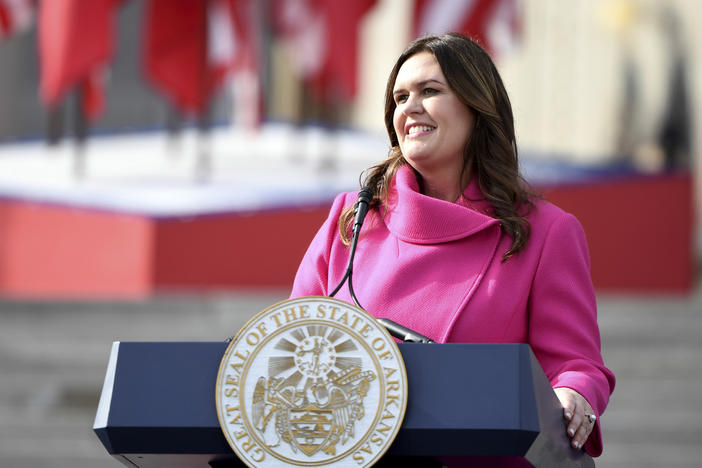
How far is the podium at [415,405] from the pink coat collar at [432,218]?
1.43 ft

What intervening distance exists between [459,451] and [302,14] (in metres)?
11.3

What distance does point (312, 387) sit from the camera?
1.80 meters

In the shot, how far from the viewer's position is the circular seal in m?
1.77

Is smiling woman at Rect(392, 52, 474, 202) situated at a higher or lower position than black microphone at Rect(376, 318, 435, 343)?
higher

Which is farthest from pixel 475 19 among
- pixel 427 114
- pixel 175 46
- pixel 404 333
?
pixel 404 333

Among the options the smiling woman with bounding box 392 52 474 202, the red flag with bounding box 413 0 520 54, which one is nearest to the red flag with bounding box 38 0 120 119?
the red flag with bounding box 413 0 520 54

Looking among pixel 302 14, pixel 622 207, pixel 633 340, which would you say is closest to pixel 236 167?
pixel 302 14

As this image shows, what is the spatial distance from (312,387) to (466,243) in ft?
1.84

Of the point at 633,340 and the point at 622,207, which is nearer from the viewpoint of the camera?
the point at 633,340

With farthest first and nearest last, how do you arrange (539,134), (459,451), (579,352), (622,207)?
(539,134) < (622,207) < (579,352) < (459,451)

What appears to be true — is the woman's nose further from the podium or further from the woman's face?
the podium

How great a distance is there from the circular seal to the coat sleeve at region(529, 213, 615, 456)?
0.49m

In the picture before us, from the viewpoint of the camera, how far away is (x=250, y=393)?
1803 mm

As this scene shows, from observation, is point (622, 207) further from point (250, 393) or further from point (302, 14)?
point (250, 393)
